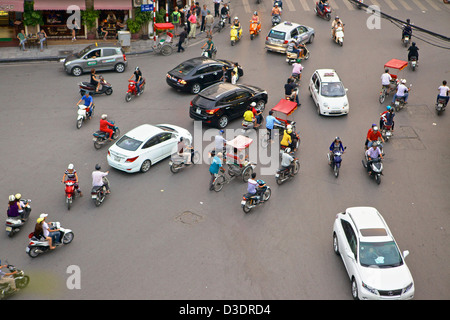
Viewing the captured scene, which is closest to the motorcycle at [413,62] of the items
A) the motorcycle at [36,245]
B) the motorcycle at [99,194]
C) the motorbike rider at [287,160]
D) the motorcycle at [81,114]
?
the motorbike rider at [287,160]

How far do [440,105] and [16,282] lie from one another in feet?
68.0

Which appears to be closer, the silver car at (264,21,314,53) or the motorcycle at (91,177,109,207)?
the motorcycle at (91,177,109,207)

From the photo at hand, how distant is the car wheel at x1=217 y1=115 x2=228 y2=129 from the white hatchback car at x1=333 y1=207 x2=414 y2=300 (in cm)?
944

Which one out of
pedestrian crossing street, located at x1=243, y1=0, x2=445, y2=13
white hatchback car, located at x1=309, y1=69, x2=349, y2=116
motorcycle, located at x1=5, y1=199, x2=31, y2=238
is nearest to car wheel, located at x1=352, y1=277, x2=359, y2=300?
motorcycle, located at x1=5, y1=199, x2=31, y2=238

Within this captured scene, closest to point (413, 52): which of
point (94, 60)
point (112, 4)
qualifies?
point (94, 60)

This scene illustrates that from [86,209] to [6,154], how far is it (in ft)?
18.4

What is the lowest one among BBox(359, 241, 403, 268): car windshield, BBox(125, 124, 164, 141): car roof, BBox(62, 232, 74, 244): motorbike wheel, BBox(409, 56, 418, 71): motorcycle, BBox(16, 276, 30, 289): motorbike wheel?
BBox(16, 276, 30, 289): motorbike wheel

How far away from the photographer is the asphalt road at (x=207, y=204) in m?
15.8

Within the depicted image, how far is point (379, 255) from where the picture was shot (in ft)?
49.8

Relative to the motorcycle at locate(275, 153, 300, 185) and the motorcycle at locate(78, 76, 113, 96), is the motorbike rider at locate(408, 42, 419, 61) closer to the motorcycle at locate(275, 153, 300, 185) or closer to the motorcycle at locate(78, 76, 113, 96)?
the motorcycle at locate(275, 153, 300, 185)

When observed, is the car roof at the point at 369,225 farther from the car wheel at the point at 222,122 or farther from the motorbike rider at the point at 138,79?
the motorbike rider at the point at 138,79

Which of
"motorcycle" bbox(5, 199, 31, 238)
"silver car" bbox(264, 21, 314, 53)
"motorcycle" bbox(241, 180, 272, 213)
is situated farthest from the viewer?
"silver car" bbox(264, 21, 314, 53)

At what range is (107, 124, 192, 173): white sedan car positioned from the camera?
20.7 m

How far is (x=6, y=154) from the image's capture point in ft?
72.8
